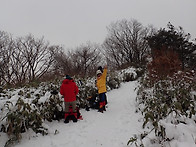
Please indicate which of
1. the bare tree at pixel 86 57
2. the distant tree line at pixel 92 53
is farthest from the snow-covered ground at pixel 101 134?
the bare tree at pixel 86 57

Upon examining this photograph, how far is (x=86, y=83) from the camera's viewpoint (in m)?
5.99

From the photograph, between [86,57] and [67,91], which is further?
[86,57]

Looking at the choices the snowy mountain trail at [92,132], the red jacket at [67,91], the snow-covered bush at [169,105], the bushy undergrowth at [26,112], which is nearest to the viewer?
the snow-covered bush at [169,105]

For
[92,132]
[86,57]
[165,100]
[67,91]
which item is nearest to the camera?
[92,132]

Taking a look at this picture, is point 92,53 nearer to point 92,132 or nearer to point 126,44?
point 126,44

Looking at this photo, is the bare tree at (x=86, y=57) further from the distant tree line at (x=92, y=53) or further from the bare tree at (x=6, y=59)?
the bare tree at (x=6, y=59)

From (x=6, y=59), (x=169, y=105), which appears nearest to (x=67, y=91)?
(x=169, y=105)

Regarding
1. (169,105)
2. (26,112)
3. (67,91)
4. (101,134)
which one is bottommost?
(101,134)

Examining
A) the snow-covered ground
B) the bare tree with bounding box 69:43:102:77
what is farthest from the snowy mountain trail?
the bare tree with bounding box 69:43:102:77

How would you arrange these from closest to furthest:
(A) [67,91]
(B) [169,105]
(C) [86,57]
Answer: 1. (B) [169,105]
2. (A) [67,91]
3. (C) [86,57]

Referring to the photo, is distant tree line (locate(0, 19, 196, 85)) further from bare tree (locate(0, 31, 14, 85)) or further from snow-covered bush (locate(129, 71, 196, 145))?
snow-covered bush (locate(129, 71, 196, 145))

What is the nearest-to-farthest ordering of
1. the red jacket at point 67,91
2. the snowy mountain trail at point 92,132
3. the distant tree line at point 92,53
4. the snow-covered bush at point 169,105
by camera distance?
the snow-covered bush at point 169,105, the snowy mountain trail at point 92,132, the red jacket at point 67,91, the distant tree line at point 92,53

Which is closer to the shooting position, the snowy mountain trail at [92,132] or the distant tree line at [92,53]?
the snowy mountain trail at [92,132]

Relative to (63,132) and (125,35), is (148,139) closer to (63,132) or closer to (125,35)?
(63,132)
